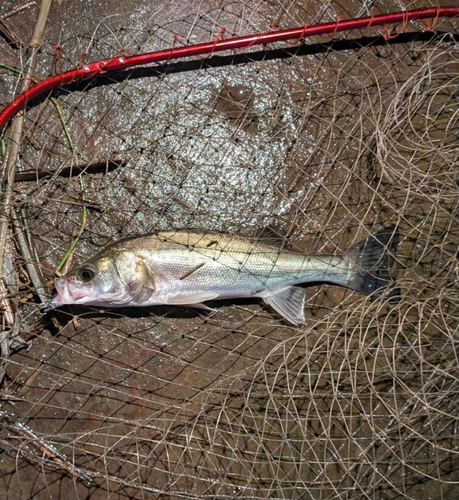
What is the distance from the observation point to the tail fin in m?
3.35

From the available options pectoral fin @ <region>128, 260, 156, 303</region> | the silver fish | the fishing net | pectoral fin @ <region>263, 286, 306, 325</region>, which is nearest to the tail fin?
the silver fish

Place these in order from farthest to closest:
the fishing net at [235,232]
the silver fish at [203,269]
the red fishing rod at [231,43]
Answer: the fishing net at [235,232] < the silver fish at [203,269] < the red fishing rod at [231,43]

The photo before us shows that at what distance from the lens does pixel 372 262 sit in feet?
11.0

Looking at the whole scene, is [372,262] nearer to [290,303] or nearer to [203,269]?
[290,303]

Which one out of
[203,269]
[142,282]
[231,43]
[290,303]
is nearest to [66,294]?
[142,282]

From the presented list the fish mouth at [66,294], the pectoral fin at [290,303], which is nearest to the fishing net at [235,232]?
the pectoral fin at [290,303]

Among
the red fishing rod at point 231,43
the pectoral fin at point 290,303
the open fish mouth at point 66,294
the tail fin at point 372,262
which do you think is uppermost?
the red fishing rod at point 231,43

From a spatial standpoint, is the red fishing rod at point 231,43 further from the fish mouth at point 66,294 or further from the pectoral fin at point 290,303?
the pectoral fin at point 290,303

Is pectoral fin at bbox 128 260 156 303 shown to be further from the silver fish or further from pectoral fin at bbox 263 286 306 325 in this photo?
pectoral fin at bbox 263 286 306 325

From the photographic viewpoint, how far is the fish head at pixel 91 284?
327 cm

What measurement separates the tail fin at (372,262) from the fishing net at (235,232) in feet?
0.37

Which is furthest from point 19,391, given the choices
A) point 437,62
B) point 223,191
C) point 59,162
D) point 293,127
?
point 437,62

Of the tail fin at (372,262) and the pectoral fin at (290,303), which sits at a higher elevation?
the tail fin at (372,262)

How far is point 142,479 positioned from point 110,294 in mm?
1289
